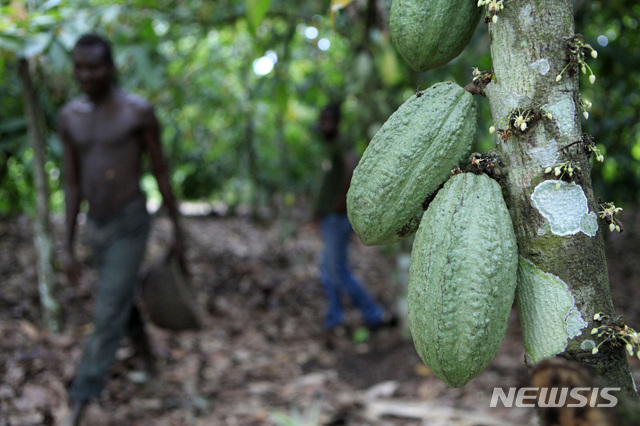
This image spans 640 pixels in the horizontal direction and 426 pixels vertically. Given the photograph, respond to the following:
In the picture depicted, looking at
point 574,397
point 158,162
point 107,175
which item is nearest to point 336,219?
point 158,162

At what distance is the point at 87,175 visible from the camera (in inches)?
103

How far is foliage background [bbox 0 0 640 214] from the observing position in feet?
8.56

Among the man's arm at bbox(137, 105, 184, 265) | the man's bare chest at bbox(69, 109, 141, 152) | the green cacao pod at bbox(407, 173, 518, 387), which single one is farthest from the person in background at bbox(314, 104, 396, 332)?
the green cacao pod at bbox(407, 173, 518, 387)

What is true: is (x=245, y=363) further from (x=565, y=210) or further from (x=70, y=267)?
(x=565, y=210)

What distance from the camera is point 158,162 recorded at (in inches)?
109

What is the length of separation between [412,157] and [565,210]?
213 mm

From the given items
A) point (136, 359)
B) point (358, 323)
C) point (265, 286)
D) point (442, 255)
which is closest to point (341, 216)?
point (358, 323)

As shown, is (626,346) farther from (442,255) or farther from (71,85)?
(71,85)

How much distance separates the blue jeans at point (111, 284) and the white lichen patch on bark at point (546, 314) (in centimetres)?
213

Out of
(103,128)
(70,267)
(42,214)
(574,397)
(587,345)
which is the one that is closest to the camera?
(574,397)

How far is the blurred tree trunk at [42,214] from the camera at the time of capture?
3.20 m

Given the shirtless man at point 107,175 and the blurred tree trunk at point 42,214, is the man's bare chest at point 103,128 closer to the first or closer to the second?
the shirtless man at point 107,175

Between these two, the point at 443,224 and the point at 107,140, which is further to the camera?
the point at 107,140

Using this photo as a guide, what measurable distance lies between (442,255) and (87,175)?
2296 mm
